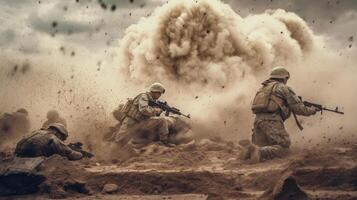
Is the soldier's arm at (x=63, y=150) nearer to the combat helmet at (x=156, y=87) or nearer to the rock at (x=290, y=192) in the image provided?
the combat helmet at (x=156, y=87)

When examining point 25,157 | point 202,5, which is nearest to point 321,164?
point 25,157

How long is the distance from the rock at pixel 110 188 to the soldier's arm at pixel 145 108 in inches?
155

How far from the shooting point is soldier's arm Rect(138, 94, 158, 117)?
14031 mm

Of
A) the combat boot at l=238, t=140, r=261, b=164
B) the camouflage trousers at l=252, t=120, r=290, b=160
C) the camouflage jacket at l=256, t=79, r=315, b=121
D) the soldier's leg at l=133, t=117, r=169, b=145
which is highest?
the camouflage jacket at l=256, t=79, r=315, b=121

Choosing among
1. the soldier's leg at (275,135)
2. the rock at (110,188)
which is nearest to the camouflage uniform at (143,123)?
the soldier's leg at (275,135)

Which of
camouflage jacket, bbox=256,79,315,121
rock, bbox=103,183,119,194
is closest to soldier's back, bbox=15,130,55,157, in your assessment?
rock, bbox=103,183,119,194

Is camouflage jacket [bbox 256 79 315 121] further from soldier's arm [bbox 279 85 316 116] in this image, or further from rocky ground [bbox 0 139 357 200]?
rocky ground [bbox 0 139 357 200]

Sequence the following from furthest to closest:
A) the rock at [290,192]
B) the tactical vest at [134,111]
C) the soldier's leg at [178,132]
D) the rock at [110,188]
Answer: the soldier's leg at [178,132]
the tactical vest at [134,111]
the rock at [110,188]
the rock at [290,192]

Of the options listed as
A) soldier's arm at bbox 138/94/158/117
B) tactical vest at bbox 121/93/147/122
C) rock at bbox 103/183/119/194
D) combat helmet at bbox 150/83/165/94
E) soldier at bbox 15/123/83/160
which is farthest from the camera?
combat helmet at bbox 150/83/165/94

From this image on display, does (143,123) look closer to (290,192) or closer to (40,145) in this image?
(40,145)

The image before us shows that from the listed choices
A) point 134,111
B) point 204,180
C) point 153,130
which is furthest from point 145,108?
point 204,180

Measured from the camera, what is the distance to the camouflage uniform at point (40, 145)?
1141 cm

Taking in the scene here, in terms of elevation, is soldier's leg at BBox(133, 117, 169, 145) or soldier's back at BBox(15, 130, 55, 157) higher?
soldier's leg at BBox(133, 117, 169, 145)

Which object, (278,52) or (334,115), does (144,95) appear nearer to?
(334,115)
